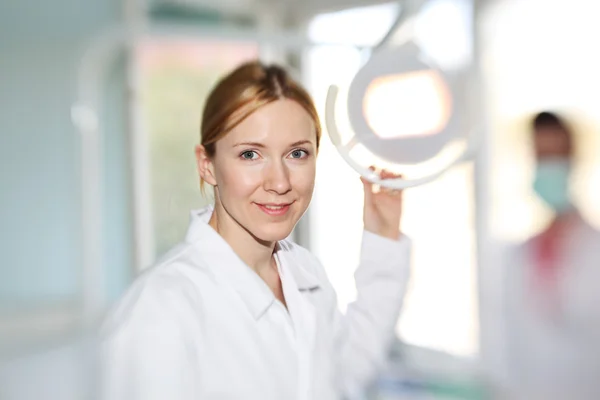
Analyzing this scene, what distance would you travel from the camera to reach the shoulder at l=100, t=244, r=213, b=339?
0.43 metres

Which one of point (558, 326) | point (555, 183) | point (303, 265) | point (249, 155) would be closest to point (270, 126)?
point (249, 155)

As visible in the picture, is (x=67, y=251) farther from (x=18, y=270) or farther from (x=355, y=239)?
(x=355, y=239)

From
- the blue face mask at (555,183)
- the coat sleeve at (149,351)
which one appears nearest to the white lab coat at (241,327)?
the coat sleeve at (149,351)

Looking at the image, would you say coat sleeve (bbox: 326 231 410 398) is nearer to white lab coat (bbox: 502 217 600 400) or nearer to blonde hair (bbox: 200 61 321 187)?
blonde hair (bbox: 200 61 321 187)

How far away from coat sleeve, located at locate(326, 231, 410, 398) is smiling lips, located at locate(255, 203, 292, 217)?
0.08 meters

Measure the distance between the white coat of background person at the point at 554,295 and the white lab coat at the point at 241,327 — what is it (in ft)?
1.14

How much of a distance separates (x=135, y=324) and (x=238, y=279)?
3.3 inches

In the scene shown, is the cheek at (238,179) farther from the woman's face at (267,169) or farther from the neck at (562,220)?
the neck at (562,220)

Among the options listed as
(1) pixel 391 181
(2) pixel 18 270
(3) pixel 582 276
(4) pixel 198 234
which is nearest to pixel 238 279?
(4) pixel 198 234

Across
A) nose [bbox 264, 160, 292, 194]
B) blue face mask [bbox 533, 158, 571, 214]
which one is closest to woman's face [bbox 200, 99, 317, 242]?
nose [bbox 264, 160, 292, 194]

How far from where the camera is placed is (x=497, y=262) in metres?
0.78

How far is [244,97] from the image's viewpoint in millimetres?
448

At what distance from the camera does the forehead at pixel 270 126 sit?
1.47 feet

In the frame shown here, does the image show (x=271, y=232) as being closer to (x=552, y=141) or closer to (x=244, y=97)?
(x=244, y=97)
